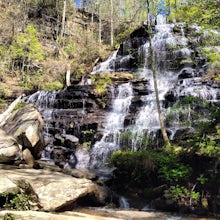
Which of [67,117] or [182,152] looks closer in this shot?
[182,152]

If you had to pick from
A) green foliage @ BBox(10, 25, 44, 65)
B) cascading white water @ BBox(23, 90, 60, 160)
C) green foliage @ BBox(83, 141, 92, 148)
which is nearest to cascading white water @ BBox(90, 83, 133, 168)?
green foliage @ BBox(83, 141, 92, 148)

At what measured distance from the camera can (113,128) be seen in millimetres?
14289

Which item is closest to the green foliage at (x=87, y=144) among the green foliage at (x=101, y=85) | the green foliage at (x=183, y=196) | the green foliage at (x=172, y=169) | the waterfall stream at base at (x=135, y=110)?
the waterfall stream at base at (x=135, y=110)

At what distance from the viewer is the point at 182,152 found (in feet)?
27.1

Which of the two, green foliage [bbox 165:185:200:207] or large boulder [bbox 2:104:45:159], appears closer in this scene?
green foliage [bbox 165:185:200:207]

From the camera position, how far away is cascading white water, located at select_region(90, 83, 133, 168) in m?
12.5

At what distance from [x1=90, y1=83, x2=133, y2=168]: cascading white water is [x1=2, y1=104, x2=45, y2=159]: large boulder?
287cm

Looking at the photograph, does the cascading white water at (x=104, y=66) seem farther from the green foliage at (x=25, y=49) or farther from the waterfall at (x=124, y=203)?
the waterfall at (x=124, y=203)

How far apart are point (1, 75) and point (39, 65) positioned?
4501mm

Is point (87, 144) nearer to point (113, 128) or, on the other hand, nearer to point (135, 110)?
point (113, 128)

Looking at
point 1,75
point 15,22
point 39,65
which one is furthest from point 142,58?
point 15,22

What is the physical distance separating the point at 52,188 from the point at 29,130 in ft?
14.0

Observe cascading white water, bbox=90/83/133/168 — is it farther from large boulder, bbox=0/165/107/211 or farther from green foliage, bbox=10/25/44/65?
green foliage, bbox=10/25/44/65

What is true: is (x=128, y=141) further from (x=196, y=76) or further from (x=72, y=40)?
(x=72, y=40)
